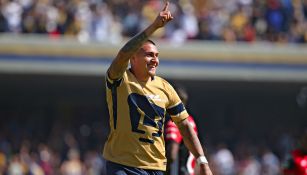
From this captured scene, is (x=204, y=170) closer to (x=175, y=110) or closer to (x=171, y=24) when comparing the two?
(x=175, y=110)

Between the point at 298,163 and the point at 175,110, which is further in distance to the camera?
the point at 298,163

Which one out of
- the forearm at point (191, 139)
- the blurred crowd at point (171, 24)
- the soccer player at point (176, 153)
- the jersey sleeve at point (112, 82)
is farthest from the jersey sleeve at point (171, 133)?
the blurred crowd at point (171, 24)

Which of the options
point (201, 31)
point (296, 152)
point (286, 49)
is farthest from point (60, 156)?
point (296, 152)

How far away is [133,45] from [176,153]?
9.68ft

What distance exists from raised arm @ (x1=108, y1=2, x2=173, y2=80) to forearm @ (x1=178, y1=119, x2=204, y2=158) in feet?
3.08

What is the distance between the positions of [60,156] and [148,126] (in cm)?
1617

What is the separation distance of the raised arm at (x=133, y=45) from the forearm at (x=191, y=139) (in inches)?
37.0

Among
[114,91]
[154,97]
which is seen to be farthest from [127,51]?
[154,97]

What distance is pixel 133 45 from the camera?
8477mm

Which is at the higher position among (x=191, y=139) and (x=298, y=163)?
(x=191, y=139)

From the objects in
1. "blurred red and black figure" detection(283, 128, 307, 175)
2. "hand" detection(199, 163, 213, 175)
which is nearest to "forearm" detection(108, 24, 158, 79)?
"hand" detection(199, 163, 213, 175)

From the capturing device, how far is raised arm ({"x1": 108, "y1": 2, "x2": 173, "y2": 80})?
324 inches

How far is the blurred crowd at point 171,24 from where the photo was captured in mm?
24922

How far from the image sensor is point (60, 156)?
2489cm
